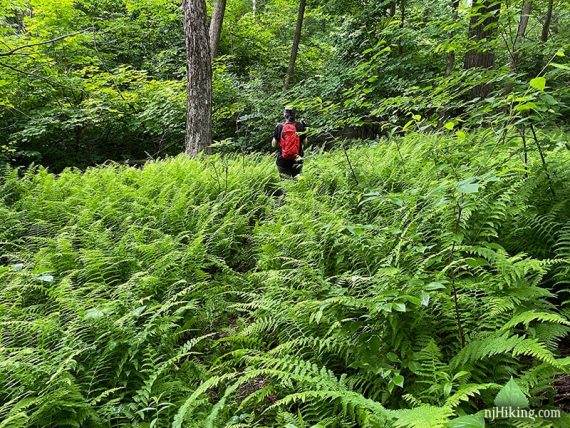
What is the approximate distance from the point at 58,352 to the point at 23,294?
1286 millimetres

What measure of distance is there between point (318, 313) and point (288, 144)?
476cm

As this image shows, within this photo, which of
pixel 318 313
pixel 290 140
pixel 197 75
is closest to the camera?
pixel 318 313

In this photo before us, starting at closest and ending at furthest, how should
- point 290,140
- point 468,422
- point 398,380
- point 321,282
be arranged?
point 468,422, point 398,380, point 321,282, point 290,140

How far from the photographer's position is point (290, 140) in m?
6.52

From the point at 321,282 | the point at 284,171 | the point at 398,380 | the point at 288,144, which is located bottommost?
the point at 398,380

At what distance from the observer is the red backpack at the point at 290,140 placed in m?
6.52

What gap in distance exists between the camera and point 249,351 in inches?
97.7

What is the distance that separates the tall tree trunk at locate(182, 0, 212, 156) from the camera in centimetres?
773

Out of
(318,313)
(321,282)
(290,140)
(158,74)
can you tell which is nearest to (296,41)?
(158,74)

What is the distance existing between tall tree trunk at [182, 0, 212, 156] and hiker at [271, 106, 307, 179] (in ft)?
7.66

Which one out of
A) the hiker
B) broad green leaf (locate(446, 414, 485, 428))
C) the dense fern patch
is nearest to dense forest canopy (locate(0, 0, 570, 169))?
the hiker

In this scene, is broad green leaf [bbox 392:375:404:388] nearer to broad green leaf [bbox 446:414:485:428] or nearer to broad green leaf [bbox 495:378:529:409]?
broad green leaf [bbox 446:414:485:428]

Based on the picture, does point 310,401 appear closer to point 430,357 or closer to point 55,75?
point 430,357

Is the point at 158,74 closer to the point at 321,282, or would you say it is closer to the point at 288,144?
the point at 288,144
